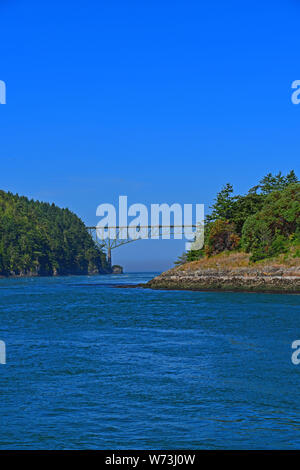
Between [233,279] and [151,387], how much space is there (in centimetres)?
5236

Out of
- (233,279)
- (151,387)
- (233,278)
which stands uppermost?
(233,278)

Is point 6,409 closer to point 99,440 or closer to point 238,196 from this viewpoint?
point 99,440

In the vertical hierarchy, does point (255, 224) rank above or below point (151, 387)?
above

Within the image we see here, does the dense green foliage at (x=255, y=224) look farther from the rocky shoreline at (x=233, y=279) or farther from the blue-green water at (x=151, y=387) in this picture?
the blue-green water at (x=151, y=387)

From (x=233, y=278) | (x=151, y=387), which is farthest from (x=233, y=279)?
(x=151, y=387)

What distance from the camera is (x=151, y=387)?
16609mm

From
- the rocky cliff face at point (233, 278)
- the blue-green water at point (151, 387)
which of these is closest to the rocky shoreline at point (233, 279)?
the rocky cliff face at point (233, 278)

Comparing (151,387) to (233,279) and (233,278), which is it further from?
(233,278)

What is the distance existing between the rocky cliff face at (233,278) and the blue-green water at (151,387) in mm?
29852

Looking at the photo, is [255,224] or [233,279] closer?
[233,279]

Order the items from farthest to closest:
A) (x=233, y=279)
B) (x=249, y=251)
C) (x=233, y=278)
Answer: (x=249, y=251) < (x=233, y=278) < (x=233, y=279)

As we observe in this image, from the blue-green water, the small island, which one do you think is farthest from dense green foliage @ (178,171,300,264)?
the blue-green water

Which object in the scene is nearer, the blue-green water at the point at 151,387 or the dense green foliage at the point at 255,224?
the blue-green water at the point at 151,387

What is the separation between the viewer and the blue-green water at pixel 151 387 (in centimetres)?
1227
